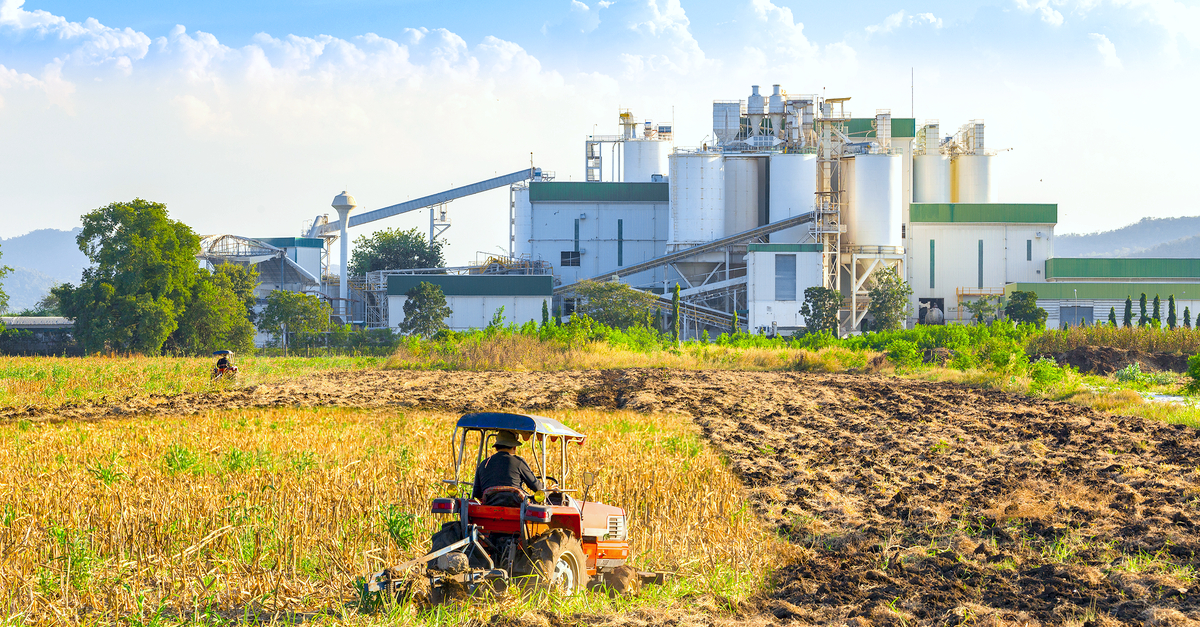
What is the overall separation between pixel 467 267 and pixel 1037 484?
67.1 meters

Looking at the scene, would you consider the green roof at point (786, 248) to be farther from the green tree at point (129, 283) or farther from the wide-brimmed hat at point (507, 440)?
the wide-brimmed hat at point (507, 440)

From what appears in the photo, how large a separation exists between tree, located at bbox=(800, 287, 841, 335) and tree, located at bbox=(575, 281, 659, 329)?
32.3ft

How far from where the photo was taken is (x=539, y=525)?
300 inches

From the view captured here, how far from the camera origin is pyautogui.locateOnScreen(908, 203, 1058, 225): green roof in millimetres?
72062

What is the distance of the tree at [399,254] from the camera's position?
91500 mm

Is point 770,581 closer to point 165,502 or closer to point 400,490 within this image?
point 400,490

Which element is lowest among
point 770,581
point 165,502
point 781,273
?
point 770,581

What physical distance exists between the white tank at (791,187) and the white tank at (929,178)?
42.7 feet

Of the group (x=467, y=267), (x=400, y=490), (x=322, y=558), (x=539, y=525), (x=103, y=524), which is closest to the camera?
(x=539, y=525)

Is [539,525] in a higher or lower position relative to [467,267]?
lower

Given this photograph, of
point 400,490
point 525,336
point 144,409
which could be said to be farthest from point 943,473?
point 525,336

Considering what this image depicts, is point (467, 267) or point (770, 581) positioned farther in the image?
point (467, 267)

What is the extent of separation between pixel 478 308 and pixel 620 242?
15.5 m

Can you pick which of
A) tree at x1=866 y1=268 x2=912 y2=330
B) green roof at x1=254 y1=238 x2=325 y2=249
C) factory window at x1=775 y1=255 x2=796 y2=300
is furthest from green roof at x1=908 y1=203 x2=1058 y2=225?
→ green roof at x1=254 y1=238 x2=325 y2=249
